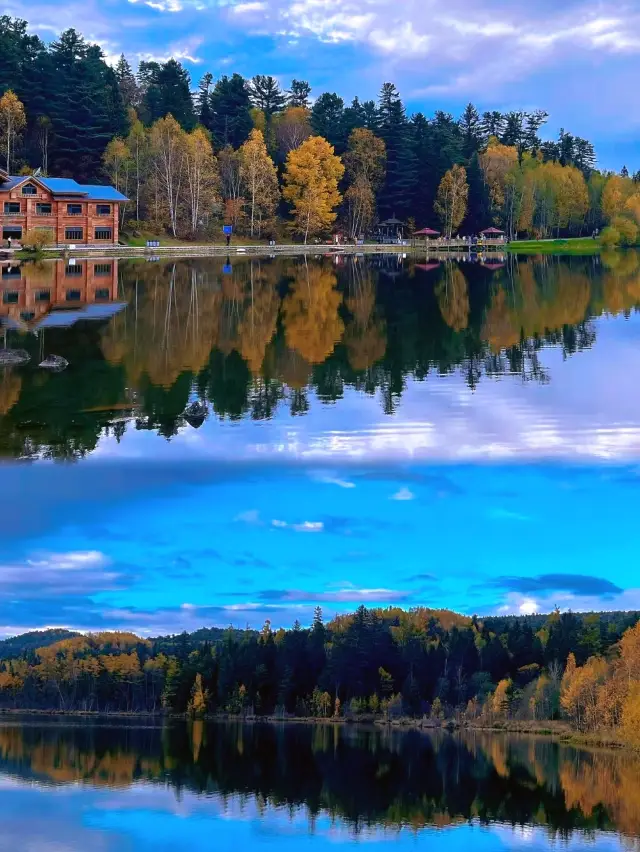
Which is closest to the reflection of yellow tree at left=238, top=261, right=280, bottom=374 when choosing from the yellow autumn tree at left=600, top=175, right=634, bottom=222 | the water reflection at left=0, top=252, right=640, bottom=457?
the water reflection at left=0, top=252, right=640, bottom=457

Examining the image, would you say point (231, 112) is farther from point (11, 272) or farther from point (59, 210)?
point (11, 272)

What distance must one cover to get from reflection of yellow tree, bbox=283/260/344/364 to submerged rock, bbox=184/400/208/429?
9.48m

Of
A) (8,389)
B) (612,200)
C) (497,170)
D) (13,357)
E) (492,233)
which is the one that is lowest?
(8,389)

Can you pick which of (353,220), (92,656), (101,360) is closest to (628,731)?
(101,360)

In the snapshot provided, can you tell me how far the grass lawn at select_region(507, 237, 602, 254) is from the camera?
427 ft

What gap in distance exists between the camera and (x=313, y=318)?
160ft

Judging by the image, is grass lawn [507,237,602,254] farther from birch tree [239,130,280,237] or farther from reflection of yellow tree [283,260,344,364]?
reflection of yellow tree [283,260,344,364]

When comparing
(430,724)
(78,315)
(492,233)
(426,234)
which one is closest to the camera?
(78,315)

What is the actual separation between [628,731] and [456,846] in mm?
20513

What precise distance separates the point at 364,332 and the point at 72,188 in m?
59.6

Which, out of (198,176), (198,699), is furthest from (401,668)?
(198,176)

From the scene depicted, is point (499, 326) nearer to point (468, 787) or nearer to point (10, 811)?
point (468, 787)

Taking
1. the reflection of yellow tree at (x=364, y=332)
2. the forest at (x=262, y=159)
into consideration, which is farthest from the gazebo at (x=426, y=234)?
the reflection of yellow tree at (x=364, y=332)

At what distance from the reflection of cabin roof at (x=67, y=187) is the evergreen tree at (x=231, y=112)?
95.5ft
